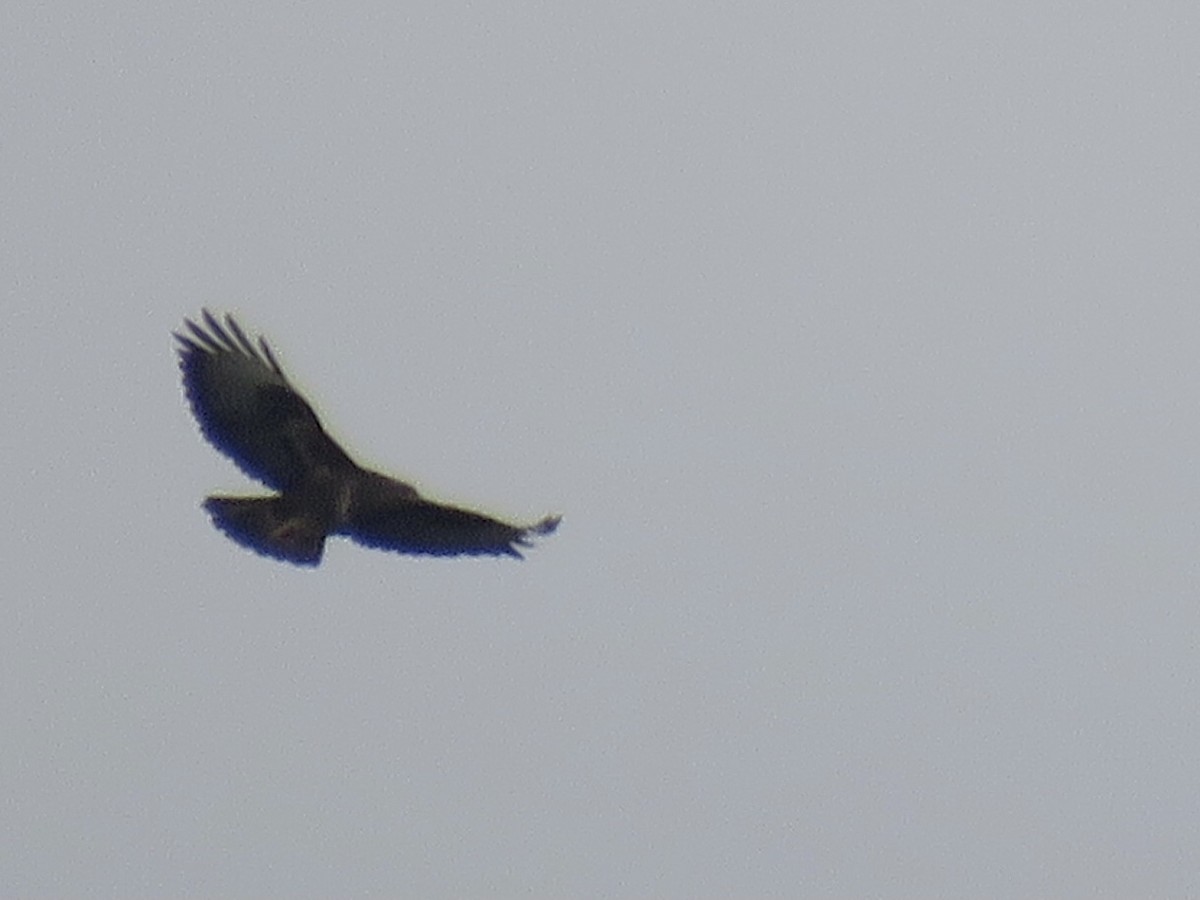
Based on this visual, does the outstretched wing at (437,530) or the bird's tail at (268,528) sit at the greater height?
the outstretched wing at (437,530)

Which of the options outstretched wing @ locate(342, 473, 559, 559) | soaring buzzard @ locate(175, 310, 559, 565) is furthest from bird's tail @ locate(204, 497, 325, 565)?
outstretched wing @ locate(342, 473, 559, 559)

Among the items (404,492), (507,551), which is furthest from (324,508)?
(507,551)

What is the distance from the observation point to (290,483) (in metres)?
8.44

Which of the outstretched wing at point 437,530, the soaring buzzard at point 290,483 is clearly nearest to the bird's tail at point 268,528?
the soaring buzzard at point 290,483

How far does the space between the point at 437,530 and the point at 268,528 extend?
1.10 metres

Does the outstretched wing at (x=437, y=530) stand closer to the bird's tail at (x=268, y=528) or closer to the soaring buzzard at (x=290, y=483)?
the soaring buzzard at (x=290, y=483)

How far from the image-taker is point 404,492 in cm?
847

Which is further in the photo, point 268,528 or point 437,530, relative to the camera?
point 437,530

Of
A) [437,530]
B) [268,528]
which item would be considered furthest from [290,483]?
[437,530]

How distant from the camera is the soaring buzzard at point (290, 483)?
8.19 metres

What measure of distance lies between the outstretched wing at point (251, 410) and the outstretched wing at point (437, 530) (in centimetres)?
45

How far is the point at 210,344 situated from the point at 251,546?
130 centimetres

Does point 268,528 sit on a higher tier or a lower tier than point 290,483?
lower

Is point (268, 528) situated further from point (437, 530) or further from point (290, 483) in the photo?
point (437, 530)
